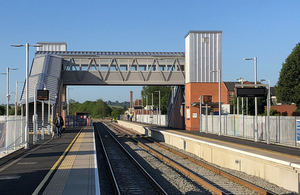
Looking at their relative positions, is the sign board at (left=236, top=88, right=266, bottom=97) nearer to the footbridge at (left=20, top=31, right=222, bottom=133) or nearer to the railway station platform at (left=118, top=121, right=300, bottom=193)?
the railway station platform at (left=118, top=121, right=300, bottom=193)

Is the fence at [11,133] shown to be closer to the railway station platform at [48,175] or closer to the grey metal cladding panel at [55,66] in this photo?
the railway station platform at [48,175]

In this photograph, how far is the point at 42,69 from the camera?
137 ft

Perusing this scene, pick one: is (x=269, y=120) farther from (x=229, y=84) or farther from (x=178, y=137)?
(x=229, y=84)

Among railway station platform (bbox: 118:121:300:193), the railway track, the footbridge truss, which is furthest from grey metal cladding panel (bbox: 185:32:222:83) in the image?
the railway track

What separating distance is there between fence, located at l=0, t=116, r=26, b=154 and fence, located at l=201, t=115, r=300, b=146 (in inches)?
643

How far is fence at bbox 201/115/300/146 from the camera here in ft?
71.9

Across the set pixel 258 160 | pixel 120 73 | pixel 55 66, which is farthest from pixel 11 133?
pixel 120 73

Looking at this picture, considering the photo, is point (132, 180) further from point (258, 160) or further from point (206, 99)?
point (206, 99)

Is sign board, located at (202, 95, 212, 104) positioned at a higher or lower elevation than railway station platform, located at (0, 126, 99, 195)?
higher

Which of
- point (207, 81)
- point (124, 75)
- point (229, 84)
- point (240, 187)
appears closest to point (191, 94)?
point (207, 81)

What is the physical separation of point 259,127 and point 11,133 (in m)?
17.2

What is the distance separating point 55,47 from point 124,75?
20.2 meters

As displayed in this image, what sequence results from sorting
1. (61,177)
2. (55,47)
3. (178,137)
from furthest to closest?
(55,47)
(178,137)
(61,177)

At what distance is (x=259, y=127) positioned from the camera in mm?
27250
